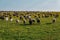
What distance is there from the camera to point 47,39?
16297 mm

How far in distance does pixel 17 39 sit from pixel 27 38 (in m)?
0.98

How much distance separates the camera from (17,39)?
55.1 ft

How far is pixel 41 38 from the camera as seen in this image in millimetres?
16984

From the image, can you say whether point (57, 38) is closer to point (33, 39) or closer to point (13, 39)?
point (33, 39)

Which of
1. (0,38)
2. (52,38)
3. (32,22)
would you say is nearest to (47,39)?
(52,38)

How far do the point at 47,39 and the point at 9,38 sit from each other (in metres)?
3.65

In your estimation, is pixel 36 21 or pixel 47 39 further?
pixel 36 21

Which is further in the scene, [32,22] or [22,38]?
[32,22]

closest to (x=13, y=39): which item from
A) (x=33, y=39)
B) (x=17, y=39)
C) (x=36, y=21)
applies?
(x=17, y=39)

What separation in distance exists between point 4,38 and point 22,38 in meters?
1.75

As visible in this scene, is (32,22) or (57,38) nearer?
(57,38)

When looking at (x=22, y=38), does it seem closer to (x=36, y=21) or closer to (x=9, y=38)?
(x=9, y=38)

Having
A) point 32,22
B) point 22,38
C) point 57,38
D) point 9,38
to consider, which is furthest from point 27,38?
point 32,22

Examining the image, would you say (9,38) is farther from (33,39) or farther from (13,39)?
(33,39)
